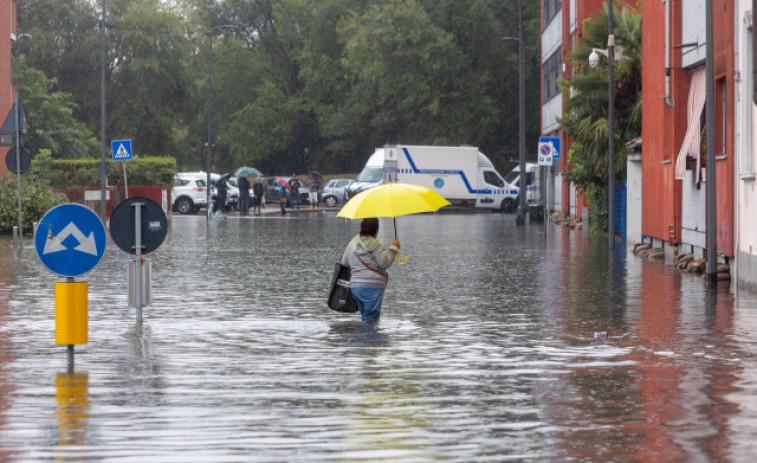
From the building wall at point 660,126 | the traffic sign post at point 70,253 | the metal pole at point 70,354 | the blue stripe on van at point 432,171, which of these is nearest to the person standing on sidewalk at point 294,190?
the blue stripe on van at point 432,171

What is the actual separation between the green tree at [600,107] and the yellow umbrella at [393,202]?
71.9ft

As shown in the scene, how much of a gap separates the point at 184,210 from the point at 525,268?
41322 mm

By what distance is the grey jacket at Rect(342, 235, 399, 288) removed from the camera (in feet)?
50.8

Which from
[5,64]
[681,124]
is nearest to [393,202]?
[681,124]

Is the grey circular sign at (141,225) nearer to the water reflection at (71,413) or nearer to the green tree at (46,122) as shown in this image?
the water reflection at (71,413)

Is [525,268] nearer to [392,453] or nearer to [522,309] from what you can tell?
[522,309]

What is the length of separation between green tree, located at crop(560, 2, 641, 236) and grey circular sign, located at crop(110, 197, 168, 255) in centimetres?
2409

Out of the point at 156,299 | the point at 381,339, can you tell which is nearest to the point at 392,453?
the point at 381,339

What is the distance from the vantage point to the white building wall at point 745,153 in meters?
20.7

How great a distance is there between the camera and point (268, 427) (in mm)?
8742

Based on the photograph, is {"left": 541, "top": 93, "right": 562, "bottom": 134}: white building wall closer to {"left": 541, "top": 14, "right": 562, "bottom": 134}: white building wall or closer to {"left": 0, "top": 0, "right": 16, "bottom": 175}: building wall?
{"left": 541, "top": 14, "right": 562, "bottom": 134}: white building wall

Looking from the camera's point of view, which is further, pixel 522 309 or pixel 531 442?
pixel 522 309

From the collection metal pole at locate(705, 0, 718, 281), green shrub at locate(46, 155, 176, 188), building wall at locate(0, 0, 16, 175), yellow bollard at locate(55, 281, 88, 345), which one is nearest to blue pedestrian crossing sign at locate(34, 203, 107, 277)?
yellow bollard at locate(55, 281, 88, 345)

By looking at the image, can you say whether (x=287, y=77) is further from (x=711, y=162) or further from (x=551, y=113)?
(x=711, y=162)
